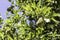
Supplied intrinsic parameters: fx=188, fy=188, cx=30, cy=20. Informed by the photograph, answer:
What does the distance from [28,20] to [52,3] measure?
28cm

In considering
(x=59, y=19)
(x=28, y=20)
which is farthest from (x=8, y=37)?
(x=59, y=19)

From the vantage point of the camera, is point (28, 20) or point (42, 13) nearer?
point (42, 13)

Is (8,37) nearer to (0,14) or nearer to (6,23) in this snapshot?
(6,23)

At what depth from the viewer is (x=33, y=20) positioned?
1.78m

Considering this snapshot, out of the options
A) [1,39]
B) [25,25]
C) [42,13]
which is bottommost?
[1,39]

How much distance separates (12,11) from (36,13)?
32cm

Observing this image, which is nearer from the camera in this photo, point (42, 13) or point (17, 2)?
point (42, 13)

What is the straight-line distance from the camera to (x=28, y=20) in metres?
1.80

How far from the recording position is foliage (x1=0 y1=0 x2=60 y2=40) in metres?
1.66

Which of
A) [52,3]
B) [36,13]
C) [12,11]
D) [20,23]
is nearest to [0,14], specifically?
[12,11]

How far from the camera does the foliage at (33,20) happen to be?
1.66m

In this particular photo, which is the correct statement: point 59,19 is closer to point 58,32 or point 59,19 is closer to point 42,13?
point 58,32

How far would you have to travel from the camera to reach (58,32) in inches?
70.2

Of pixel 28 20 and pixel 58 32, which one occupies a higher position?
pixel 28 20
